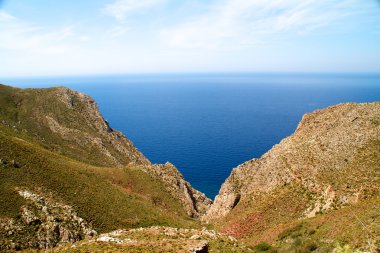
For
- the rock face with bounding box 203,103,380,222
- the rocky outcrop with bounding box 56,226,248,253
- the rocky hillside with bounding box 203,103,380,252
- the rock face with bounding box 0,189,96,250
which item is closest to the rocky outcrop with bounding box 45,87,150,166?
the rock face with bounding box 203,103,380,222

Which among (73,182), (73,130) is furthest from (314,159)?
(73,130)

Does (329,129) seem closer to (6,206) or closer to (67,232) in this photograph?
(67,232)

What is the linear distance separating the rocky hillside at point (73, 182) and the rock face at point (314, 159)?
1466 centimetres

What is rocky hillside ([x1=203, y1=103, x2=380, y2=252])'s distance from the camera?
46969 mm

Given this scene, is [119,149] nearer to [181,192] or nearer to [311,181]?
[181,192]

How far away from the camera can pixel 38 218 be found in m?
44.2

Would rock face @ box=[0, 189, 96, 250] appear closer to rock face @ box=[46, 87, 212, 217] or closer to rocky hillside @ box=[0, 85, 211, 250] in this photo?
rocky hillside @ box=[0, 85, 211, 250]

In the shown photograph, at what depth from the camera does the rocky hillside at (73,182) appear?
44.9 m

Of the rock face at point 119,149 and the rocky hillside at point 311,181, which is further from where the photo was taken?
the rock face at point 119,149

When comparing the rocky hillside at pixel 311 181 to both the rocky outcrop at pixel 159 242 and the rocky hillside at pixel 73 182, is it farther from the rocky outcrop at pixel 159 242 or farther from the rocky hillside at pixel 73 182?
the rocky hillside at pixel 73 182

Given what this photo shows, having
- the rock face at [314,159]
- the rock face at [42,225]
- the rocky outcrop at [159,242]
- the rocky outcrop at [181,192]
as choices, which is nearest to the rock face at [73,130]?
the rocky outcrop at [181,192]

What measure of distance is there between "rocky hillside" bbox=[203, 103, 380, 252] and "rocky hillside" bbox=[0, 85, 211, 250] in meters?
14.4

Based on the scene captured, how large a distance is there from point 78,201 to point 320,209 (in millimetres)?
43347

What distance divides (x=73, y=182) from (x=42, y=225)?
709 inches
